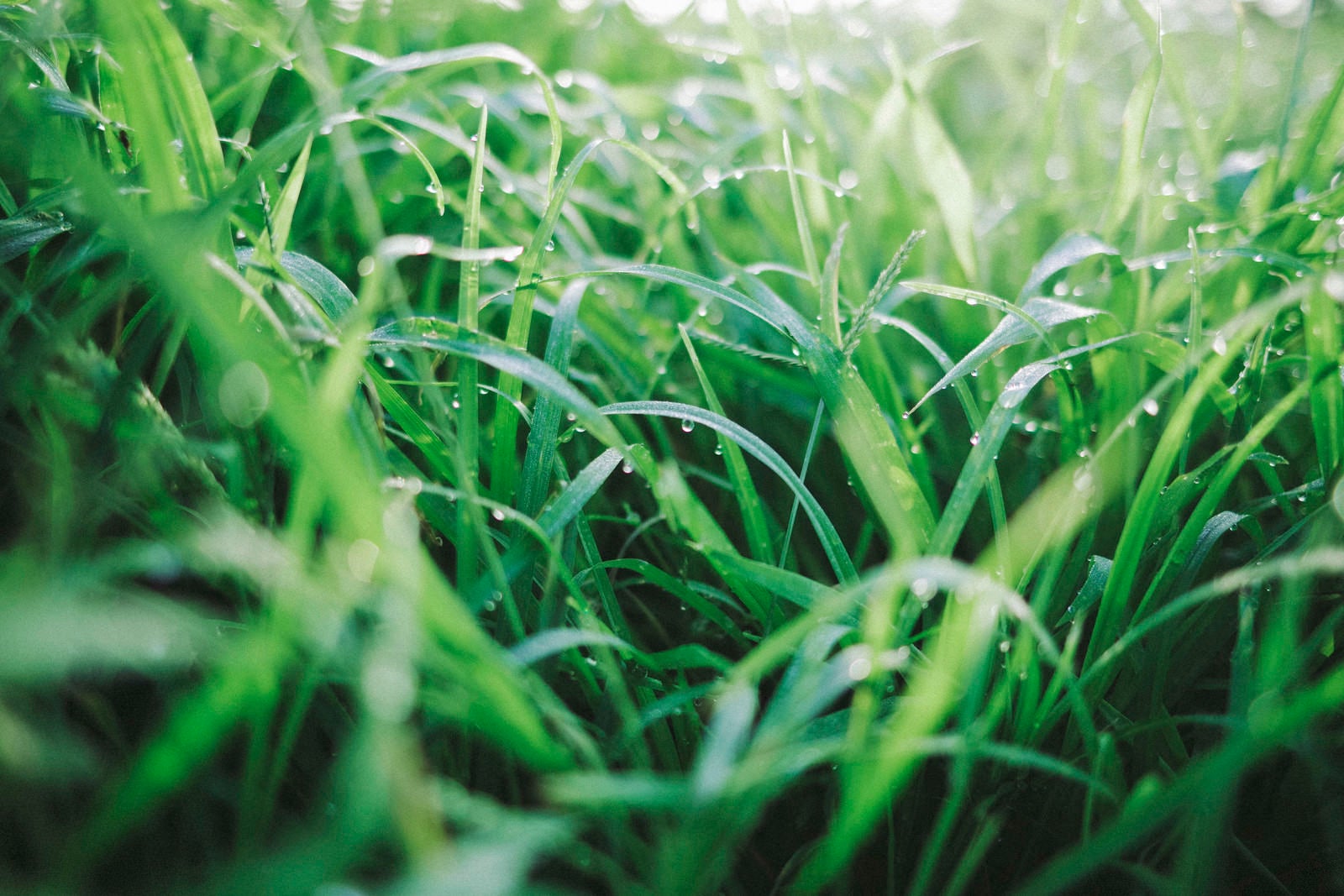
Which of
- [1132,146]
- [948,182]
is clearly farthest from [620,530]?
[1132,146]

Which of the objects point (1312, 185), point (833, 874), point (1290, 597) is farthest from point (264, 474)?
point (1312, 185)

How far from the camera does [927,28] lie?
191 centimetres

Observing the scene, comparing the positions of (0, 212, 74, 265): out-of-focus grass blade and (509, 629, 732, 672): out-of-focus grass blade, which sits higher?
(0, 212, 74, 265): out-of-focus grass blade

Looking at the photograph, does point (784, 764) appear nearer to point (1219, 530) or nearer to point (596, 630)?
point (596, 630)

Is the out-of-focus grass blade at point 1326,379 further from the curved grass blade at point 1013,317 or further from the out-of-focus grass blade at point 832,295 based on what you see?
the out-of-focus grass blade at point 832,295

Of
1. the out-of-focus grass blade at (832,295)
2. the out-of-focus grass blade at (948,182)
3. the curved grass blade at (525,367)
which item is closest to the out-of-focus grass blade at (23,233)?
the curved grass blade at (525,367)

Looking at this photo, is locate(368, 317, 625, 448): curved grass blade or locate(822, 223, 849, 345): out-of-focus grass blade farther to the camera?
locate(822, 223, 849, 345): out-of-focus grass blade

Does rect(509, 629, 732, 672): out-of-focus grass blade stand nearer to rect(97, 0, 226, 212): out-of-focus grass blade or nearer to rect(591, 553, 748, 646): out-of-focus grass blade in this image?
rect(591, 553, 748, 646): out-of-focus grass blade

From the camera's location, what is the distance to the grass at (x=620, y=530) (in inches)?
13.6

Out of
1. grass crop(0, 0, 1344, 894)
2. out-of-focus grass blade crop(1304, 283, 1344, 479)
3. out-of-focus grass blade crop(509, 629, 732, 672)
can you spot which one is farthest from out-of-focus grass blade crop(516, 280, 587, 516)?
out-of-focus grass blade crop(1304, 283, 1344, 479)

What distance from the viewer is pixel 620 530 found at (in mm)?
700

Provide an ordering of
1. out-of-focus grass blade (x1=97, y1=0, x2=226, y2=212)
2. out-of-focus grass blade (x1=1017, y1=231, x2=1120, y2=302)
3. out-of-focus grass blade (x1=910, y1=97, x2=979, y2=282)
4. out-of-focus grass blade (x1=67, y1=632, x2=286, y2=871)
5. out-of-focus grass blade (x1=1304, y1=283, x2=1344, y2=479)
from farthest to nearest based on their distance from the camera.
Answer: out-of-focus grass blade (x1=910, y1=97, x2=979, y2=282)
out-of-focus grass blade (x1=1017, y1=231, x2=1120, y2=302)
out-of-focus grass blade (x1=1304, y1=283, x2=1344, y2=479)
out-of-focus grass blade (x1=97, y1=0, x2=226, y2=212)
out-of-focus grass blade (x1=67, y1=632, x2=286, y2=871)

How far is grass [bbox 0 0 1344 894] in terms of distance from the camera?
13.6 inches

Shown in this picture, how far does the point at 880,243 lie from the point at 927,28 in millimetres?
1271
